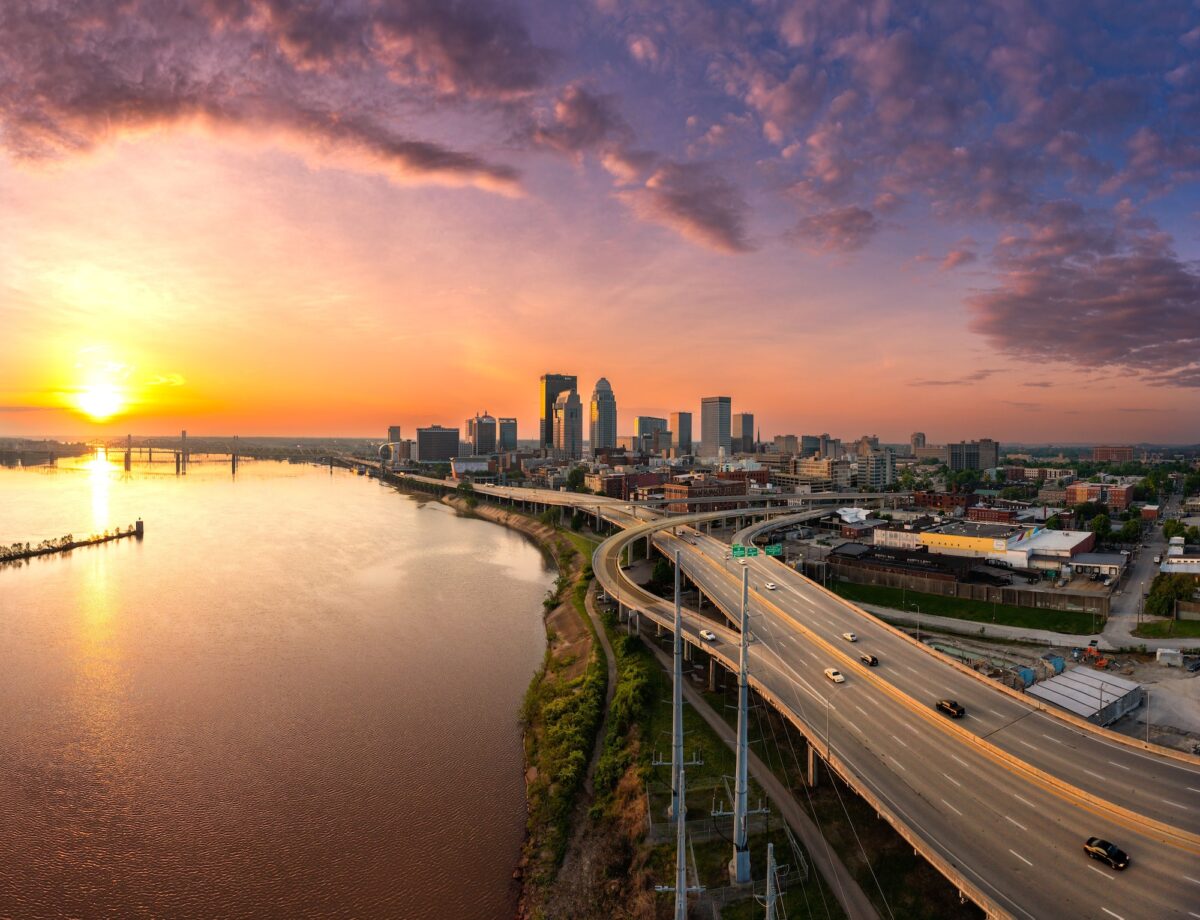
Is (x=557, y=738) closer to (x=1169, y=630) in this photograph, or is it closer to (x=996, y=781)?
(x=996, y=781)

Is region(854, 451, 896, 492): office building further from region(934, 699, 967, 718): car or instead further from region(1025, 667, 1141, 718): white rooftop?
region(934, 699, 967, 718): car

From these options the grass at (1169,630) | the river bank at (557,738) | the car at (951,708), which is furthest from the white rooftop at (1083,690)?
the river bank at (557,738)

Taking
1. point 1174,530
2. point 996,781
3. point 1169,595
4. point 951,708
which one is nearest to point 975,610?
point 1169,595

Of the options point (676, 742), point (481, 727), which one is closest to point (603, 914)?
point (676, 742)

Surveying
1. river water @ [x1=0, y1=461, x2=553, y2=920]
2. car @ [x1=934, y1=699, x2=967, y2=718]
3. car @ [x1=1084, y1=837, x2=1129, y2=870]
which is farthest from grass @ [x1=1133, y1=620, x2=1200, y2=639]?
river water @ [x1=0, y1=461, x2=553, y2=920]

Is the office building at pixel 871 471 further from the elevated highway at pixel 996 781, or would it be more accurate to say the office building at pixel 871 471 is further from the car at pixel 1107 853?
the car at pixel 1107 853

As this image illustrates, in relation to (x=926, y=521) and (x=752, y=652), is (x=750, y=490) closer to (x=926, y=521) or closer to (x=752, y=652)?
(x=926, y=521)
